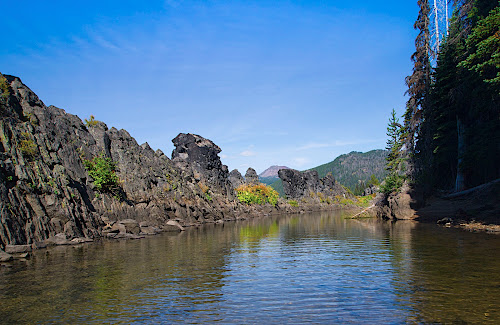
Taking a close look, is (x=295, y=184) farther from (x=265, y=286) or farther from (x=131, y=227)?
(x=265, y=286)

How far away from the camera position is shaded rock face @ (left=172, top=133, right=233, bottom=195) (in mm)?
100438

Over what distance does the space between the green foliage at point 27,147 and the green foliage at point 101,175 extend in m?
9.27

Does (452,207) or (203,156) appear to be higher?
(203,156)

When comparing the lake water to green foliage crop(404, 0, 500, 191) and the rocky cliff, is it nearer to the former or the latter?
the rocky cliff

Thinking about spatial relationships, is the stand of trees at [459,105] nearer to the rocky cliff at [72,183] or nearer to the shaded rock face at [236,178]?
the rocky cliff at [72,183]

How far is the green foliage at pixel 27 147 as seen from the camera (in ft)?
103

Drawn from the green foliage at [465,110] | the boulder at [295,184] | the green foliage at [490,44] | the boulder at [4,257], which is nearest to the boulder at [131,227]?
the boulder at [4,257]

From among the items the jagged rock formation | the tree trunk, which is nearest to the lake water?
the tree trunk

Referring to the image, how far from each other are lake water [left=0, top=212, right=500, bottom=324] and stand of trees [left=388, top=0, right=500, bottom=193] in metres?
15.3

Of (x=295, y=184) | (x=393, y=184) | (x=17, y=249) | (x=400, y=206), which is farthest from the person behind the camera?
(x=295, y=184)

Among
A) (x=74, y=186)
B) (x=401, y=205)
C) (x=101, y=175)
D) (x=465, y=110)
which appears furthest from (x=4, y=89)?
(x=401, y=205)

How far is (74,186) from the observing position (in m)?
35.5

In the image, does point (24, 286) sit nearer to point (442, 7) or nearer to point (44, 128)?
point (44, 128)

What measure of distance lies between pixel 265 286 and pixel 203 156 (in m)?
90.8
